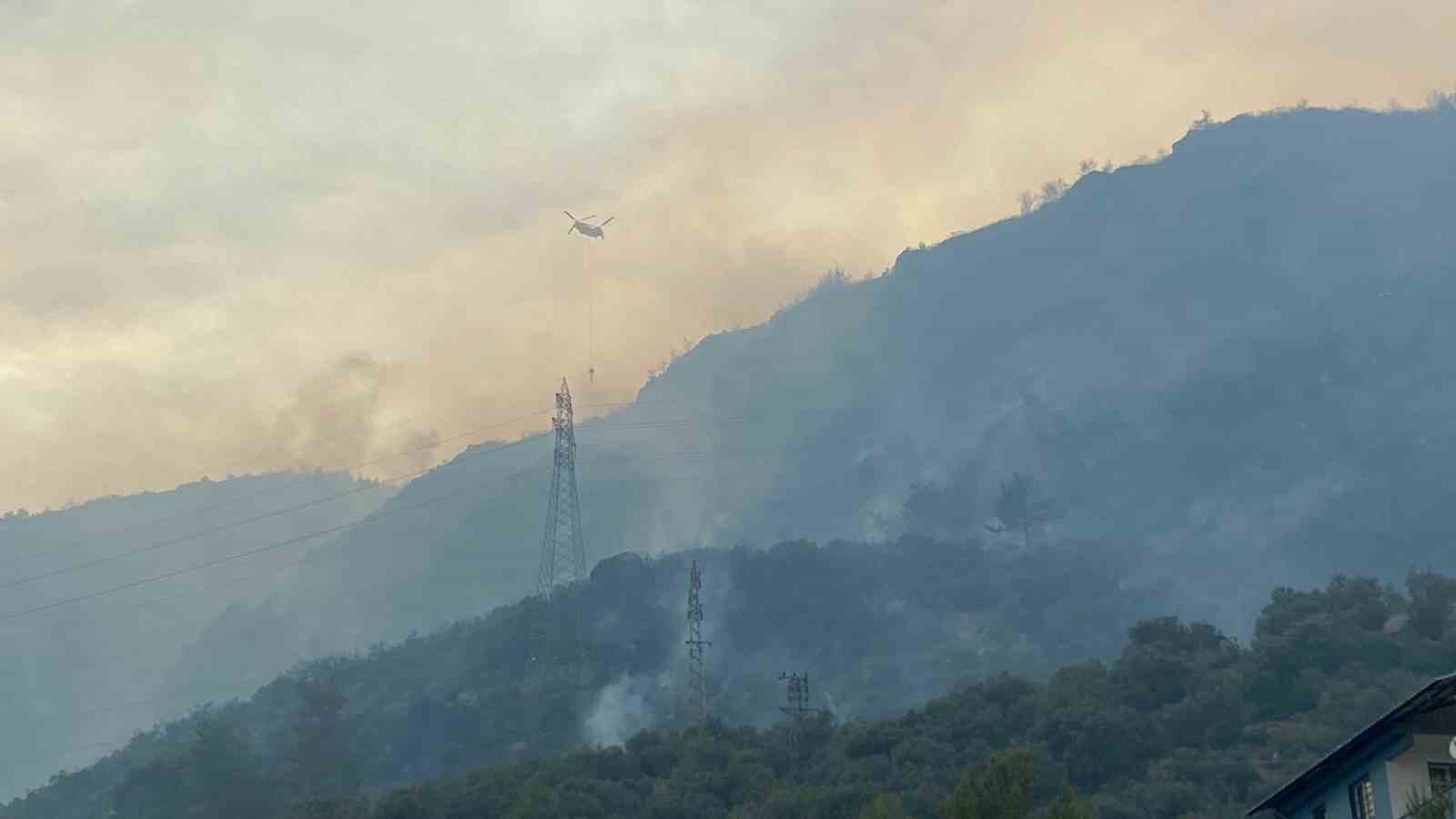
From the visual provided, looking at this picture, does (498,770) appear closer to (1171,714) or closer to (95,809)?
(1171,714)

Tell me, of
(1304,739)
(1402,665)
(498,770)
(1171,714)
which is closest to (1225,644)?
(1402,665)

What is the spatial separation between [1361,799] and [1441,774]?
77.1 inches

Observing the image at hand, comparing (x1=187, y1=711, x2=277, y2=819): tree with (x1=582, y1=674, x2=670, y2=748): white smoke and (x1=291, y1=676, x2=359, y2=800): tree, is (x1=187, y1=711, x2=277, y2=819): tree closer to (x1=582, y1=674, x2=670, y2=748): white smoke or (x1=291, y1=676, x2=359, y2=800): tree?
(x1=291, y1=676, x2=359, y2=800): tree

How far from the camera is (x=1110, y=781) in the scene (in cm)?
9256

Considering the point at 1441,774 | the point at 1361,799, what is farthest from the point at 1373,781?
the point at 1441,774

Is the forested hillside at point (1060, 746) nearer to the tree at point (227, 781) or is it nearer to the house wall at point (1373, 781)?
the tree at point (227, 781)

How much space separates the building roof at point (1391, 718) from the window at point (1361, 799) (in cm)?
46

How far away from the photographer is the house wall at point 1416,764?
Answer: 2475 centimetres

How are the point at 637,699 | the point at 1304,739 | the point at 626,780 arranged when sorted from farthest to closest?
1. the point at 637,699
2. the point at 626,780
3. the point at 1304,739

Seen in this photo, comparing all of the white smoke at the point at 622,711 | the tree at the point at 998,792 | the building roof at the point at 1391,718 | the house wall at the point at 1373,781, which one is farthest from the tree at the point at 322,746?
the house wall at the point at 1373,781

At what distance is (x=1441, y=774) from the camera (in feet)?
81.0

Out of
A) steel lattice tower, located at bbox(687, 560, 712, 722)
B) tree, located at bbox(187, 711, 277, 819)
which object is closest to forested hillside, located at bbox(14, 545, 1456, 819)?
tree, located at bbox(187, 711, 277, 819)

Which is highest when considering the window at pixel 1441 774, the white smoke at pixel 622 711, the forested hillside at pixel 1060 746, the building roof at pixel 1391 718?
the white smoke at pixel 622 711

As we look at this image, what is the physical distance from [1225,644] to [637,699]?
82.5 m
